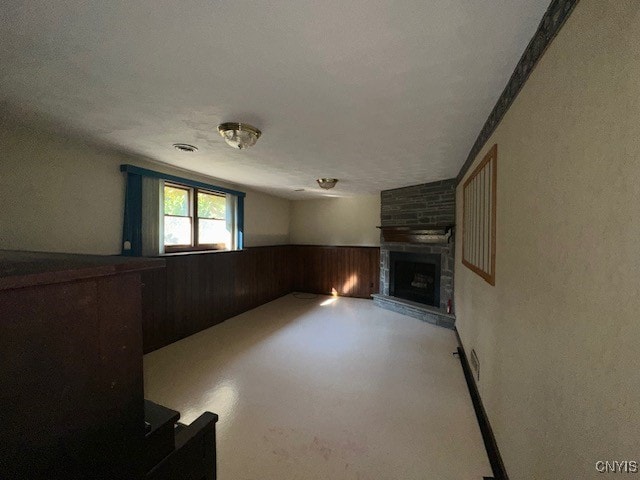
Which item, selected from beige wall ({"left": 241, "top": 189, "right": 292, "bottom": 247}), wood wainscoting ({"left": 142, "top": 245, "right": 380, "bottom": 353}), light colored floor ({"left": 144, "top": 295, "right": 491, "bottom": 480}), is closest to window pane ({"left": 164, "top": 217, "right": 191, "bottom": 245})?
wood wainscoting ({"left": 142, "top": 245, "right": 380, "bottom": 353})

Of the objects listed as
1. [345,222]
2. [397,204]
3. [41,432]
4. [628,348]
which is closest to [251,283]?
[345,222]

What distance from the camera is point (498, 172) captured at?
1.49 m

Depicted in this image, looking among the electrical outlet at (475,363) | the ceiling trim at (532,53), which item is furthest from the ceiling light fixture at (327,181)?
the electrical outlet at (475,363)

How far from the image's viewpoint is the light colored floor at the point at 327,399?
1408mm

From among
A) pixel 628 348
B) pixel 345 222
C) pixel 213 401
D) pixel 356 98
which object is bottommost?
pixel 213 401

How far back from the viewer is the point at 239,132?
1778mm

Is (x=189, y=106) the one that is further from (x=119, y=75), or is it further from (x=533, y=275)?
(x=533, y=275)

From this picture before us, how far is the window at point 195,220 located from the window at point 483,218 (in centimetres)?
346

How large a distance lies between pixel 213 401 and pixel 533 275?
7.38 feet

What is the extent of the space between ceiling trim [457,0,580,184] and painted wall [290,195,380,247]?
3.41m

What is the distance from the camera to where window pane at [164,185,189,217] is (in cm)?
318

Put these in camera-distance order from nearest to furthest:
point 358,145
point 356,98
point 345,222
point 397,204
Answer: point 356,98
point 358,145
point 397,204
point 345,222

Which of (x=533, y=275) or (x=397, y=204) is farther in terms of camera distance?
(x=397, y=204)

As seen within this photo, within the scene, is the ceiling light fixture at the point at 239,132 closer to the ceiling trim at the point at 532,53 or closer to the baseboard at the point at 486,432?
the ceiling trim at the point at 532,53
